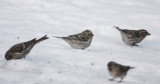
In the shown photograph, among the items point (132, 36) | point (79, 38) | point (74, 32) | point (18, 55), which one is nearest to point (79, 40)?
point (79, 38)

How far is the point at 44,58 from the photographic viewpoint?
9305 millimetres

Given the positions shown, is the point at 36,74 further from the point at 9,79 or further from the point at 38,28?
the point at 38,28

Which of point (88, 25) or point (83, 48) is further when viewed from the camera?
point (88, 25)

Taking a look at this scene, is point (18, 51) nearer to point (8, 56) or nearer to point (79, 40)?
point (8, 56)

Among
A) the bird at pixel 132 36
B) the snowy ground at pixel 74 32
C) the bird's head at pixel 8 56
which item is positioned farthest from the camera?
the bird at pixel 132 36

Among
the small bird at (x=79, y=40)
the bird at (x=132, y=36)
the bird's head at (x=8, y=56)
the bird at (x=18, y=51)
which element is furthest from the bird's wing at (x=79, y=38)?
the bird's head at (x=8, y=56)

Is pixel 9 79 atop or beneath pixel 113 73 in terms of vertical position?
beneath

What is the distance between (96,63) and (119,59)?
0.86m

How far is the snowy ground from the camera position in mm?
8133

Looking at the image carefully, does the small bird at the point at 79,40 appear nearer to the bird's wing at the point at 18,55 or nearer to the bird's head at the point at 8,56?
the bird's wing at the point at 18,55

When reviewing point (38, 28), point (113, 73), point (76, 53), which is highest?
point (113, 73)

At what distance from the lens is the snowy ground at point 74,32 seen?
8.13 metres

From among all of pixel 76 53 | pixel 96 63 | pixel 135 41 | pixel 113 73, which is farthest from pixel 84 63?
pixel 135 41

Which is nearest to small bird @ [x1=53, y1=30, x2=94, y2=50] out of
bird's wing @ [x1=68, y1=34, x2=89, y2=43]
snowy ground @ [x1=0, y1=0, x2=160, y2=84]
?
bird's wing @ [x1=68, y1=34, x2=89, y2=43]
